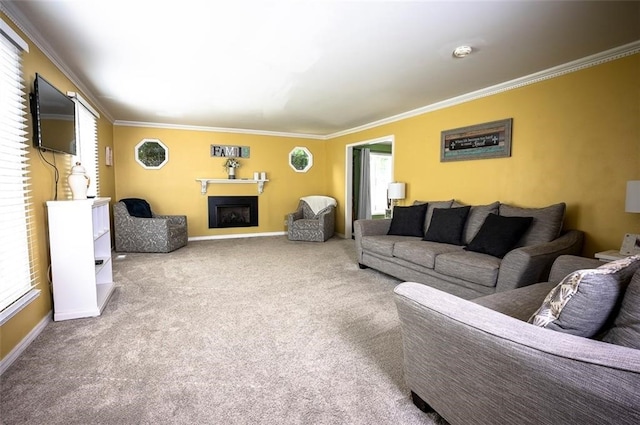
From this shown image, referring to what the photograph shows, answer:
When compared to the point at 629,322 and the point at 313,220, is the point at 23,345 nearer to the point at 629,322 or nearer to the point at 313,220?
the point at 629,322

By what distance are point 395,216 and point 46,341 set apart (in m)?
3.71

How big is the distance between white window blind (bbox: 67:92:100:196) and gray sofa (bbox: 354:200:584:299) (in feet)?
11.8

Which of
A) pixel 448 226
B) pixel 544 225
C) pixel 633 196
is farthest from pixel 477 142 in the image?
pixel 633 196

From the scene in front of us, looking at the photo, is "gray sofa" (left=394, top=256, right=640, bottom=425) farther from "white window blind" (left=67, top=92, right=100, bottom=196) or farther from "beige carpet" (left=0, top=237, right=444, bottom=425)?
"white window blind" (left=67, top=92, right=100, bottom=196)

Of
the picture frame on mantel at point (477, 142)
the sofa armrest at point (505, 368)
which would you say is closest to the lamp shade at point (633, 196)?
the picture frame on mantel at point (477, 142)

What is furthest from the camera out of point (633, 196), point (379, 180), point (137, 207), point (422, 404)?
point (379, 180)

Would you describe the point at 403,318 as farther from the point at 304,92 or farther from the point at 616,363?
the point at 304,92

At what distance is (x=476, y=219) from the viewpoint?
11.3 feet

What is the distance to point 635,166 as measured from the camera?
2561 millimetres

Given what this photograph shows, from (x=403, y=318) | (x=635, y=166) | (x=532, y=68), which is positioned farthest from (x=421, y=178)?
(x=403, y=318)

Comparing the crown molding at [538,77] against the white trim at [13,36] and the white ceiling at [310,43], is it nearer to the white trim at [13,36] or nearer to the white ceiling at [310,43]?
the white ceiling at [310,43]

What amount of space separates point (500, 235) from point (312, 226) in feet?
12.0

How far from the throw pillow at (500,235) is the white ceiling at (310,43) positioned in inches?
59.2

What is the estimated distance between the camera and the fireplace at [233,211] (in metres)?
6.43
